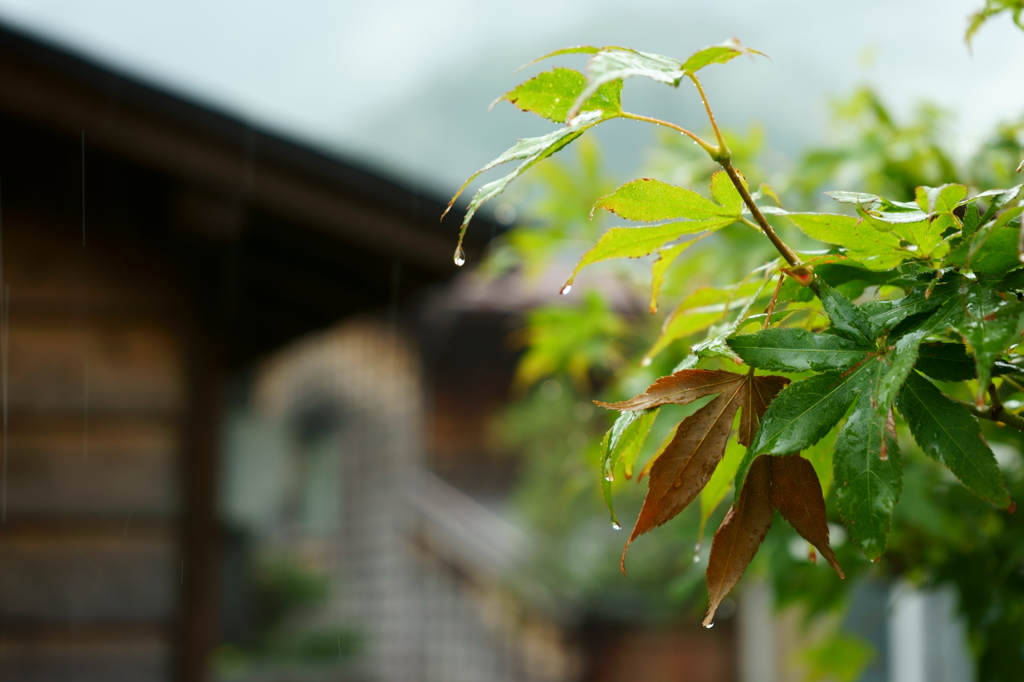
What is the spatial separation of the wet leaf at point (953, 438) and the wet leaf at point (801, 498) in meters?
0.05

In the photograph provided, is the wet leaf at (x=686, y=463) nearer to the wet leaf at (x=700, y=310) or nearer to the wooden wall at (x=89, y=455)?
the wet leaf at (x=700, y=310)

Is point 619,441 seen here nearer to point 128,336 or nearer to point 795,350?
point 795,350

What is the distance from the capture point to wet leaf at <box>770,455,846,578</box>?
33cm

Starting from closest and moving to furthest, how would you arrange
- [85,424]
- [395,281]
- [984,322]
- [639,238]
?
[984,322] < [639,238] < [85,424] < [395,281]

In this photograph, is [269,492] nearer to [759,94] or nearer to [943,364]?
[943,364]

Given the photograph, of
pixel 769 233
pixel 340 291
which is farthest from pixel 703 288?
pixel 340 291

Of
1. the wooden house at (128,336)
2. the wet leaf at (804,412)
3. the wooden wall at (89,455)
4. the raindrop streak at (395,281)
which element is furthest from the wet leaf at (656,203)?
the wooden wall at (89,455)

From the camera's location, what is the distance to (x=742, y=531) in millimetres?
339

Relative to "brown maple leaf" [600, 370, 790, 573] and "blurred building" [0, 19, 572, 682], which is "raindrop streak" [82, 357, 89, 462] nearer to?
"blurred building" [0, 19, 572, 682]

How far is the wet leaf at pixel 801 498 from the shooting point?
33 centimetres

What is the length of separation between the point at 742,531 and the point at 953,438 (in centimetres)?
9

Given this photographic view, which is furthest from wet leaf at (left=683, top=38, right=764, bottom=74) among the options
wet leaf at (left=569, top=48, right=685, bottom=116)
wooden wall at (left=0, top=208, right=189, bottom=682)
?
wooden wall at (left=0, top=208, right=189, bottom=682)

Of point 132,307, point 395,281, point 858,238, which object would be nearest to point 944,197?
point 858,238

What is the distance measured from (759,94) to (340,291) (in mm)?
14000
